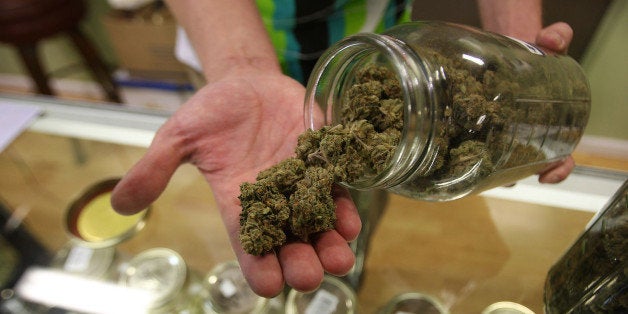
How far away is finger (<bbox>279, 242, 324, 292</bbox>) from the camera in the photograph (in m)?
0.61

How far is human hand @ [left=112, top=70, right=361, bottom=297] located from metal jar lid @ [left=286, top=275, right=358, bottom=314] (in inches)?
7.7

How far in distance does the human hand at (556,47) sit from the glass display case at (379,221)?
51mm

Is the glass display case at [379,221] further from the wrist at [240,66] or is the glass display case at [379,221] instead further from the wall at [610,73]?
the wall at [610,73]

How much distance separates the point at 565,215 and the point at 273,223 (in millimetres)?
679

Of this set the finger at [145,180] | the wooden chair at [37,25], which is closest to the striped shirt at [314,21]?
the finger at [145,180]

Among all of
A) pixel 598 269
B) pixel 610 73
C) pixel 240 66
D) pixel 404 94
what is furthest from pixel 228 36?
pixel 610 73

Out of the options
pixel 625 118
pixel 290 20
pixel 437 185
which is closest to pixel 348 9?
pixel 290 20

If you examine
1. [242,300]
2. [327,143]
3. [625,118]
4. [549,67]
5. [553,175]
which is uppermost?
[549,67]

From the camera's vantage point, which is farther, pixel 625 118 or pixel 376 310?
pixel 625 118

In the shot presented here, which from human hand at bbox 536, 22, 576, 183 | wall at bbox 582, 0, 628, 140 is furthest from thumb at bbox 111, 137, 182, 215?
wall at bbox 582, 0, 628, 140

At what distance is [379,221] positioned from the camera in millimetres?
978

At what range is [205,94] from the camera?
A: 2.68 ft

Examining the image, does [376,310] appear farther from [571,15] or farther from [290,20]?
[571,15]

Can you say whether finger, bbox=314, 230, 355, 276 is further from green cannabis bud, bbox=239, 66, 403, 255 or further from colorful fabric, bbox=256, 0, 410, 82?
colorful fabric, bbox=256, 0, 410, 82
